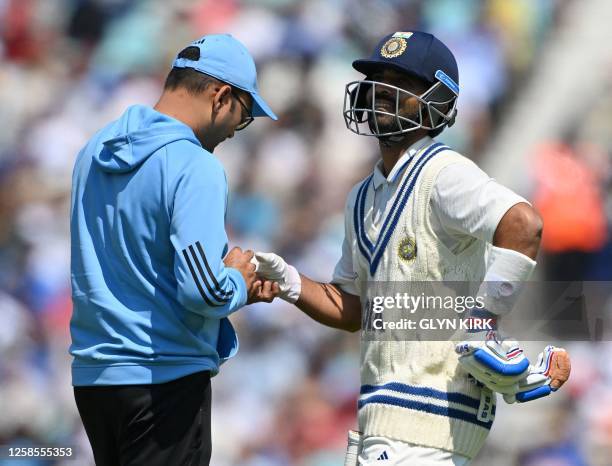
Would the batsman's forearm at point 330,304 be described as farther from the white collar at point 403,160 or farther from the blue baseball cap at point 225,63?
the blue baseball cap at point 225,63

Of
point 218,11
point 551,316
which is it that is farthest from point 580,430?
point 218,11

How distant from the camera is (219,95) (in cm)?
283

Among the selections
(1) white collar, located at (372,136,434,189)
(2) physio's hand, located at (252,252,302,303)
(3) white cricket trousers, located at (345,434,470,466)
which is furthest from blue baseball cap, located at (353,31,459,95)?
(3) white cricket trousers, located at (345,434,470,466)

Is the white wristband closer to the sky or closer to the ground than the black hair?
closer to the ground

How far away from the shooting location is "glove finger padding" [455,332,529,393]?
8.77 ft

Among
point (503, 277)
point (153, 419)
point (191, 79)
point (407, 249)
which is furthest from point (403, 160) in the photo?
point (153, 419)

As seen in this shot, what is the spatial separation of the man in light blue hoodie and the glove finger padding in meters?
0.58

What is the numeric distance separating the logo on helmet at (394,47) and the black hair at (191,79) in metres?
0.50

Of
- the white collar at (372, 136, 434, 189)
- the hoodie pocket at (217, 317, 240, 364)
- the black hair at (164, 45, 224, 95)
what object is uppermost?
the black hair at (164, 45, 224, 95)

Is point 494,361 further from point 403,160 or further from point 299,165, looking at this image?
point 299,165

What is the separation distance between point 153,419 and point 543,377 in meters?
1.01

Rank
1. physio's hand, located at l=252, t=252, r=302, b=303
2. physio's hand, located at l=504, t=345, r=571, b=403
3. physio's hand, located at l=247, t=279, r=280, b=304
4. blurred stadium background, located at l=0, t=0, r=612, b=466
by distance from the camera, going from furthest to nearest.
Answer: blurred stadium background, located at l=0, t=0, r=612, b=466 < physio's hand, located at l=252, t=252, r=302, b=303 < physio's hand, located at l=247, t=279, r=280, b=304 < physio's hand, located at l=504, t=345, r=571, b=403

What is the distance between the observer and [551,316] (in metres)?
4.29

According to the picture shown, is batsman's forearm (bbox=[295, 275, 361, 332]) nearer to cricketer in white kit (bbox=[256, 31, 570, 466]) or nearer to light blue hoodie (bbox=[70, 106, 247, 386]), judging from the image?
cricketer in white kit (bbox=[256, 31, 570, 466])
